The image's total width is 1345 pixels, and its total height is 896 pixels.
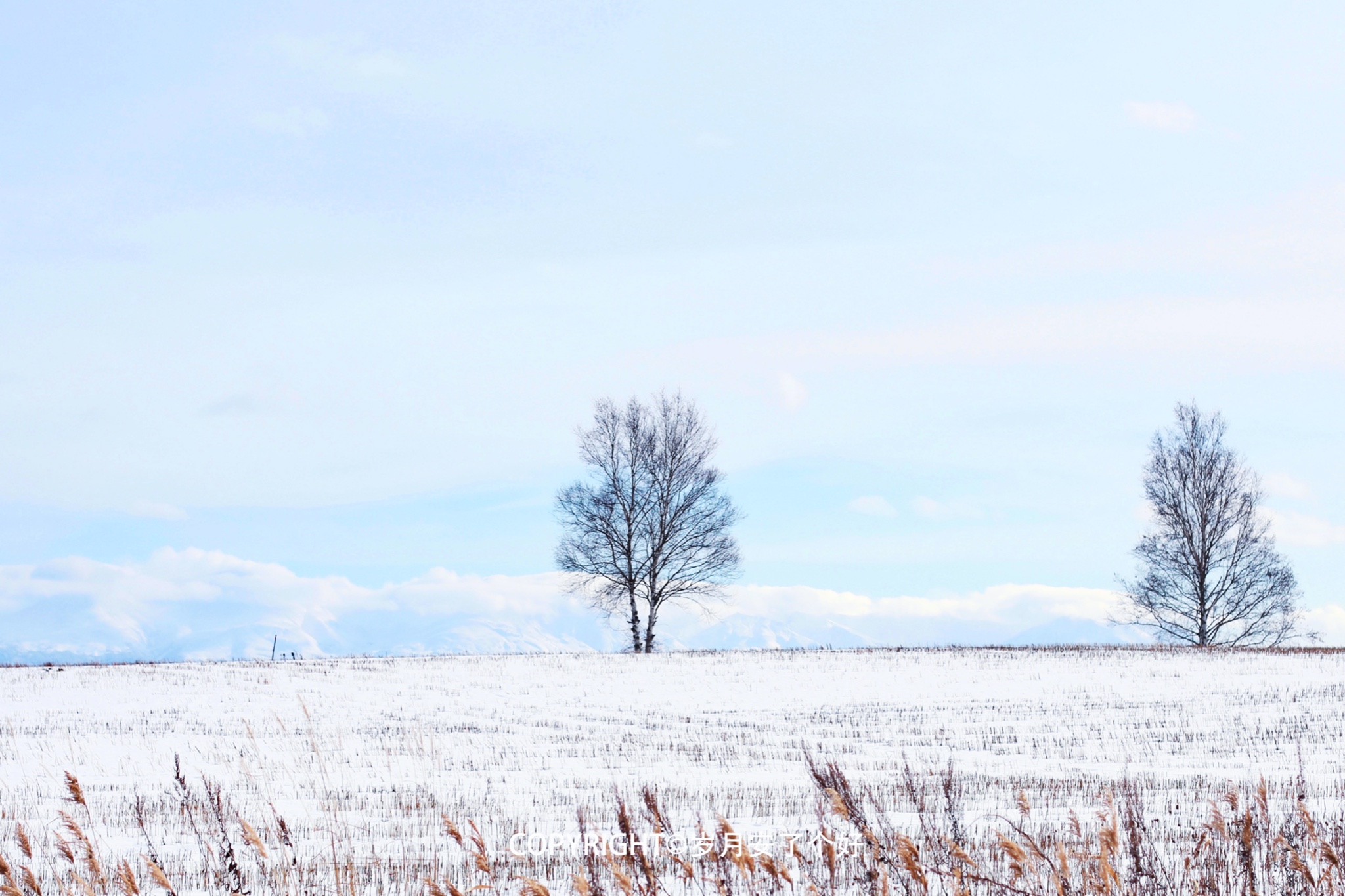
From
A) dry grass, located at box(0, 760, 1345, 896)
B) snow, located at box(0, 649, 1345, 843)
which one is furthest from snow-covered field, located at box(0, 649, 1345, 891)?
dry grass, located at box(0, 760, 1345, 896)

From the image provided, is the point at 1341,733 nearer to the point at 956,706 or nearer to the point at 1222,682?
the point at 956,706

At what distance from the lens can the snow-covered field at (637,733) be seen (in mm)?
10719

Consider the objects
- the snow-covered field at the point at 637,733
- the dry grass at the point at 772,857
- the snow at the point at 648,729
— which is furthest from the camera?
the snow at the point at 648,729

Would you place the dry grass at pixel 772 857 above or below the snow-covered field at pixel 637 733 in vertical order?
above

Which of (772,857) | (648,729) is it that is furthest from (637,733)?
(772,857)

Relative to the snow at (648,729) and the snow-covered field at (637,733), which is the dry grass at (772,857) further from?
the snow at (648,729)

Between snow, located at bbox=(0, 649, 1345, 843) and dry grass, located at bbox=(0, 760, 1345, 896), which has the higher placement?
dry grass, located at bbox=(0, 760, 1345, 896)

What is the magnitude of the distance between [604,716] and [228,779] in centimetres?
909

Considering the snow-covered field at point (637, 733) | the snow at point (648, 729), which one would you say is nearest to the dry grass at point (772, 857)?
the snow-covered field at point (637, 733)

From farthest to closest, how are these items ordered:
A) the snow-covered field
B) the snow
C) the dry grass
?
the snow < the snow-covered field < the dry grass

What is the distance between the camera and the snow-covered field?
35.2 feet

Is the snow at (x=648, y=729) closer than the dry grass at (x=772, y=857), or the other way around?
the dry grass at (x=772, y=857)

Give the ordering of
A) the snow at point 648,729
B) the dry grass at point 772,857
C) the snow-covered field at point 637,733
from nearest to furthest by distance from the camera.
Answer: the dry grass at point 772,857 < the snow-covered field at point 637,733 < the snow at point 648,729

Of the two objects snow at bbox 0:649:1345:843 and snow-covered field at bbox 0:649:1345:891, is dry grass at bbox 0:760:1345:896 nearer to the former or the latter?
snow-covered field at bbox 0:649:1345:891
